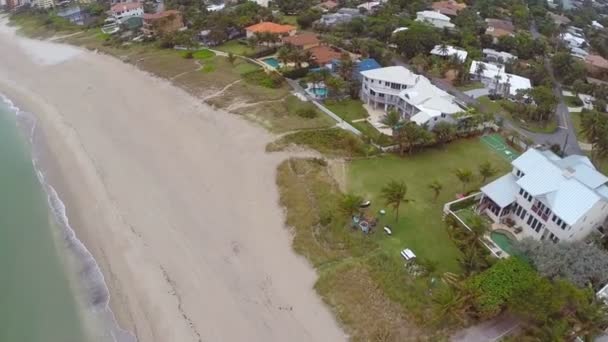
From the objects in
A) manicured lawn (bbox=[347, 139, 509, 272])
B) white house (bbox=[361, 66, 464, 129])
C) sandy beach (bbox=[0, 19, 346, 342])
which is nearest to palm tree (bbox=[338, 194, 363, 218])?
manicured lawn (bbox=[347, 139, 509, 272])

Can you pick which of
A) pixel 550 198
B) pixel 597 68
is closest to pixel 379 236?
pixel 550 198

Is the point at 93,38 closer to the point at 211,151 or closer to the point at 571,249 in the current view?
the point at 211,151

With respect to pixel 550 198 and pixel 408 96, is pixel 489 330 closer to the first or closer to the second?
pixel 550 198

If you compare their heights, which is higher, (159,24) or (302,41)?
(159,24)

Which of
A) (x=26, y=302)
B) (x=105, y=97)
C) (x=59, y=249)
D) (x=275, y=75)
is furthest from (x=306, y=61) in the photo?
(x=26, y=302)

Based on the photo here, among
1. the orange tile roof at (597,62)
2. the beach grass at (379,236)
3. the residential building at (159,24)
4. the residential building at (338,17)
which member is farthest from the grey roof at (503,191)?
the residential building at (159,24)

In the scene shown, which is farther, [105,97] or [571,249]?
[105,97]

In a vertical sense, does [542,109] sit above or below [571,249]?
below
